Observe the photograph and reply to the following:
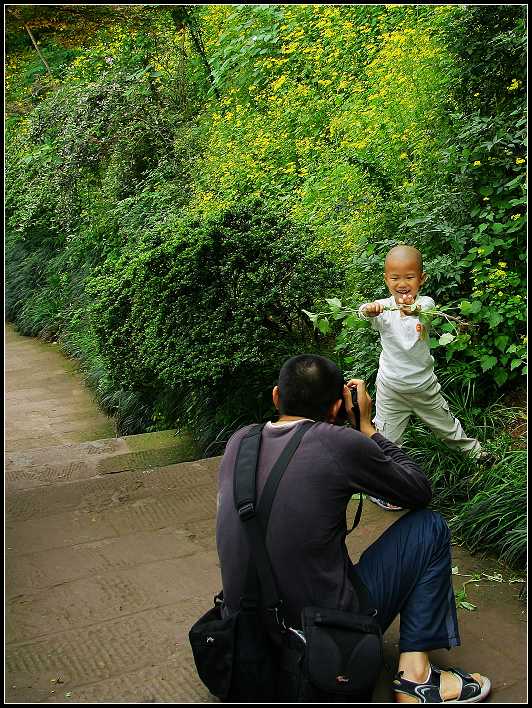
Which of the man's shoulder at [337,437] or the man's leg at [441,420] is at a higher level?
the man's shoulder at [337,437]

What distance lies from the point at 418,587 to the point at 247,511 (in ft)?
2.54

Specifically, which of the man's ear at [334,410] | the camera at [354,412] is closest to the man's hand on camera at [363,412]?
the camera at [354,412]

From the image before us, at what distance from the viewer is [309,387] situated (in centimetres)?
339

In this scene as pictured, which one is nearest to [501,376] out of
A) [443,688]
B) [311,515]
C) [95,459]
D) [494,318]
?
[494,318]

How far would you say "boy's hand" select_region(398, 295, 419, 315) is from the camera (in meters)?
4.97

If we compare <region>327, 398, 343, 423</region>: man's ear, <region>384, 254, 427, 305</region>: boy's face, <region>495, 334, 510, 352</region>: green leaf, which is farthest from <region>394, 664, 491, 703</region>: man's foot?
<region>495, 334, 510, 352</region>: green leaf

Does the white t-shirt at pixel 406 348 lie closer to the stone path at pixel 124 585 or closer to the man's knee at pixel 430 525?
the stone path at pixel 124 585

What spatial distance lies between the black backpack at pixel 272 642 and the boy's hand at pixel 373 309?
5.70 feet

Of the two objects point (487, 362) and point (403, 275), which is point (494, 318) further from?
point (403, 275)

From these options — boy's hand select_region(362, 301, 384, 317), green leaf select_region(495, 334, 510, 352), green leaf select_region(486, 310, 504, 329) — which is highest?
boy's hand select_region(362, 301, 384, 317)

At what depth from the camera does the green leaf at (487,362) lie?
550 cm

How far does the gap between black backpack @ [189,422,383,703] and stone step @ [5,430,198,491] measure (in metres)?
3.48

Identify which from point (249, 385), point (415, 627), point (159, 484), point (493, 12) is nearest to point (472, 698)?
point (415, 627)

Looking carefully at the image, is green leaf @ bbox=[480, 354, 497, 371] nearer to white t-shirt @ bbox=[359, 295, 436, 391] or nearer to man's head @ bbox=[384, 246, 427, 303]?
white t-shirt @ bbox=[359, 295, 436, 391]
